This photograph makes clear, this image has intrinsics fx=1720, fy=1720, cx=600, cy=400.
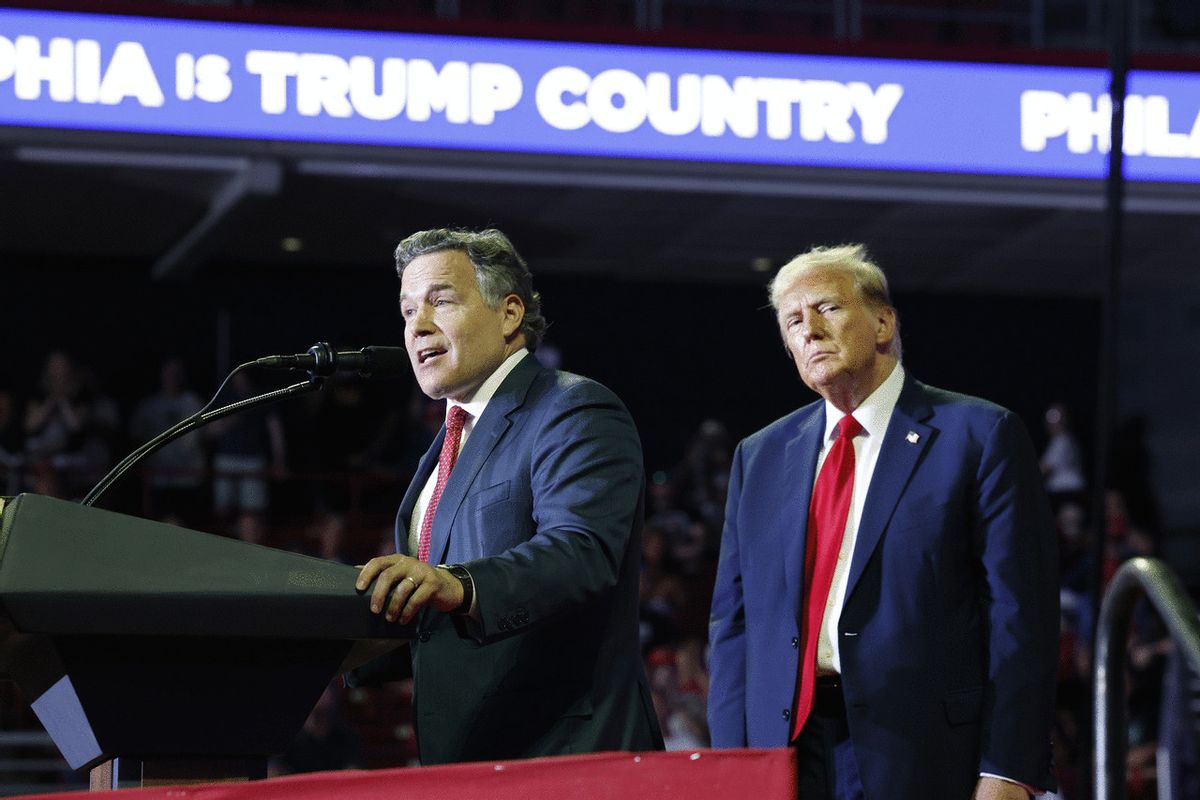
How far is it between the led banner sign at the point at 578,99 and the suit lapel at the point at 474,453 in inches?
285

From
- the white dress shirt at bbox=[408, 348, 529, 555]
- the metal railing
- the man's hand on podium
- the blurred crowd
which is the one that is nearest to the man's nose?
the white dress shirt at bbox=[408, 348, 529, 555]

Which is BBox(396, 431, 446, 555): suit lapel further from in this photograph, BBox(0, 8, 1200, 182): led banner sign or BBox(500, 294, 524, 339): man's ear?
BBox(0, 8, 1200, 182): led banner sign

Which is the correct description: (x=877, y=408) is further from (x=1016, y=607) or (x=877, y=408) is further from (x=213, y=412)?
(x=213, y=412)

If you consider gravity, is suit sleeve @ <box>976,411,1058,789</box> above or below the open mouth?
below

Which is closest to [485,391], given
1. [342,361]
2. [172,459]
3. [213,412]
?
[342,361]

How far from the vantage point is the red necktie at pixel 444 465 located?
93.8 inches

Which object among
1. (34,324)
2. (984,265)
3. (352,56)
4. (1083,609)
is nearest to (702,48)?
(352,56)

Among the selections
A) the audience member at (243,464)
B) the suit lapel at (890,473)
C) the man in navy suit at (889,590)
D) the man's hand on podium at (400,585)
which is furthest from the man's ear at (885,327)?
the audience member at (243,464)

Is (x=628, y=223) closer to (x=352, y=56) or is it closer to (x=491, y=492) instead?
(x=352, y=56)

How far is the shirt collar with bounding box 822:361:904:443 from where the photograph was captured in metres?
2.74

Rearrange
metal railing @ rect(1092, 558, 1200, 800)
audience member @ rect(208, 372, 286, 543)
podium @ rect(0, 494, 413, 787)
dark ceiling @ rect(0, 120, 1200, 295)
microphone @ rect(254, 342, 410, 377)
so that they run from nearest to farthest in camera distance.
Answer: podium @ rect(0, 494, 413, 787) → microphone @ rect(254, 342, 410, 377) → metal railing @ rect(1092, 558, 1200, 800) → dark ceiling @ rect(0, 120, 1200, 295) → audience member @ rect(208, 372, 286, 543)

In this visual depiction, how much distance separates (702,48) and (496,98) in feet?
3.95

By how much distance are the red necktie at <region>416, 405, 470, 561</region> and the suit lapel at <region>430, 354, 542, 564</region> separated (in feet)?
0.09

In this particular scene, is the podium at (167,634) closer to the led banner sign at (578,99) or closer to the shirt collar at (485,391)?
the shirt collar at (485,391)
